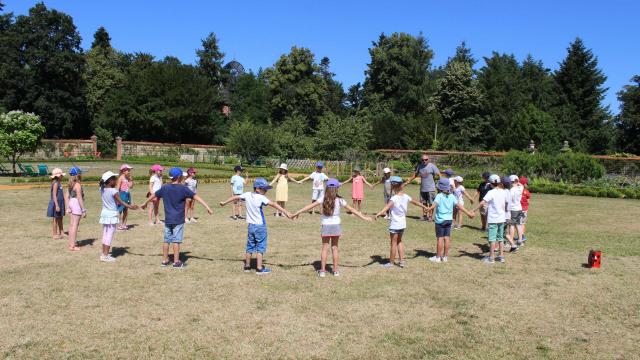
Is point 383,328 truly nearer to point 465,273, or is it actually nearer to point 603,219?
point 465,273

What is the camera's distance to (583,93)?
55.0m

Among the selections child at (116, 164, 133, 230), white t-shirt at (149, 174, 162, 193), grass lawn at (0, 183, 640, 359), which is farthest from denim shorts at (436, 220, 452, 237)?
child at (116, 164, 133, 230)

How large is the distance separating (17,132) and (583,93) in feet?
173

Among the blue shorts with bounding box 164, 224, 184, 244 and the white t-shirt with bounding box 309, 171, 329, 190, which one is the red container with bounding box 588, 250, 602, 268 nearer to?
the blue shorts with bounding box 164, 224, 184, 244

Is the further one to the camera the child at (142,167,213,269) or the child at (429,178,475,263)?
the child at (429,178,475,263)

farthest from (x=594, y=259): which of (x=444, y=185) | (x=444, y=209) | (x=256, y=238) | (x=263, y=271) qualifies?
(x=256, y=238)

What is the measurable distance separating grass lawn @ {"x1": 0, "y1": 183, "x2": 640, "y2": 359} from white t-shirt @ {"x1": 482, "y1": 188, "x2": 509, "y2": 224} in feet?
3.10

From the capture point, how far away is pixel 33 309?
7176 millimetres

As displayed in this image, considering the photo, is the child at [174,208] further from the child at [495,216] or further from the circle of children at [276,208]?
the child at [495,216]

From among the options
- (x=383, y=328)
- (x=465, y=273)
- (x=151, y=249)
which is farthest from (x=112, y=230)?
(x=465, y=273)

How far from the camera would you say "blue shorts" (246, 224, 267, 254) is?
29.9 feet

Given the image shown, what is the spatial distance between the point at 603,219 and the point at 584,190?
37.9 ft

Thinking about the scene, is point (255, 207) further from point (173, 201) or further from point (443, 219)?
point (443, 219)

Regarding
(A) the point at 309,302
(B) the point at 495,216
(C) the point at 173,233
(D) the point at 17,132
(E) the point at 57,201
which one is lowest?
(A) the point at 309,302
